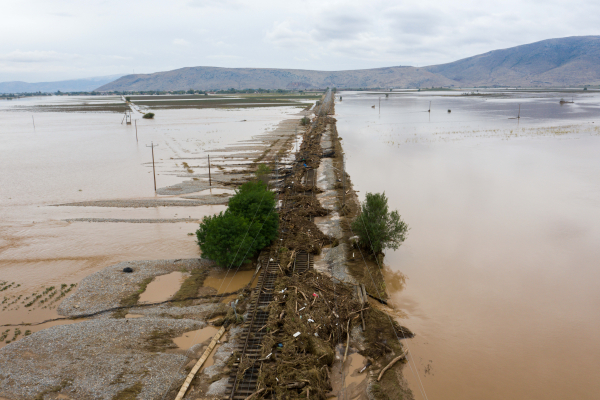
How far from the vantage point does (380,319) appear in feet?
44.9

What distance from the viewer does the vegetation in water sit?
17.4 metres

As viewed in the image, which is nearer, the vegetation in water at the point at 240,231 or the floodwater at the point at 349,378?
the floodwater at the point at 349,378

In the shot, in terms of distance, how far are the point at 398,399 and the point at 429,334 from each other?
3748 millimetres

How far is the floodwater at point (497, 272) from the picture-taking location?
12000 mm

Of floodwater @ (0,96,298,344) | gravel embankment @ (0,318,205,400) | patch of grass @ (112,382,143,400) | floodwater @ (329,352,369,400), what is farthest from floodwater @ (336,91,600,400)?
floodwater @ (0,96,298,344)

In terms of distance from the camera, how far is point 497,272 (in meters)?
17.8

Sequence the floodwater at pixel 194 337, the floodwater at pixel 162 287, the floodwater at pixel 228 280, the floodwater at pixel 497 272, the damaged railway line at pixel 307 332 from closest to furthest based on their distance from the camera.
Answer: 1. the damaged railway line at pixel 307 332
2. the floodwater at pixel 497 272
3. the floodwater at pixel 194 337
4. the floodwater at pixel 162 287
5. the floodwater at pixel 228 280

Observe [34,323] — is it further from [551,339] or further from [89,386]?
[551,339]

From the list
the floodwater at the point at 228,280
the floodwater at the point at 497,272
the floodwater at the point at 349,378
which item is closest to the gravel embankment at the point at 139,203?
the floodwater at the point at 228,280

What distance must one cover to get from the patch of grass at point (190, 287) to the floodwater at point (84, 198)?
89.4 inches

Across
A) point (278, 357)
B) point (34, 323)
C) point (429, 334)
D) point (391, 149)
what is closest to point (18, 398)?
point (34, 323)

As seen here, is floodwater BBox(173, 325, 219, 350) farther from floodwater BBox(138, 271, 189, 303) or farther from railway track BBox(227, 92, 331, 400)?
floodwater BBox(138, 271, 189, 303)

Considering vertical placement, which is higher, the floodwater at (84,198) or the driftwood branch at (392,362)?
the floodwater at (84,198)

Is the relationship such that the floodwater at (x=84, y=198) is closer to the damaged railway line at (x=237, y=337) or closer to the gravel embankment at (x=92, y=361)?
the damaged railway line at (x=237, y=337)
